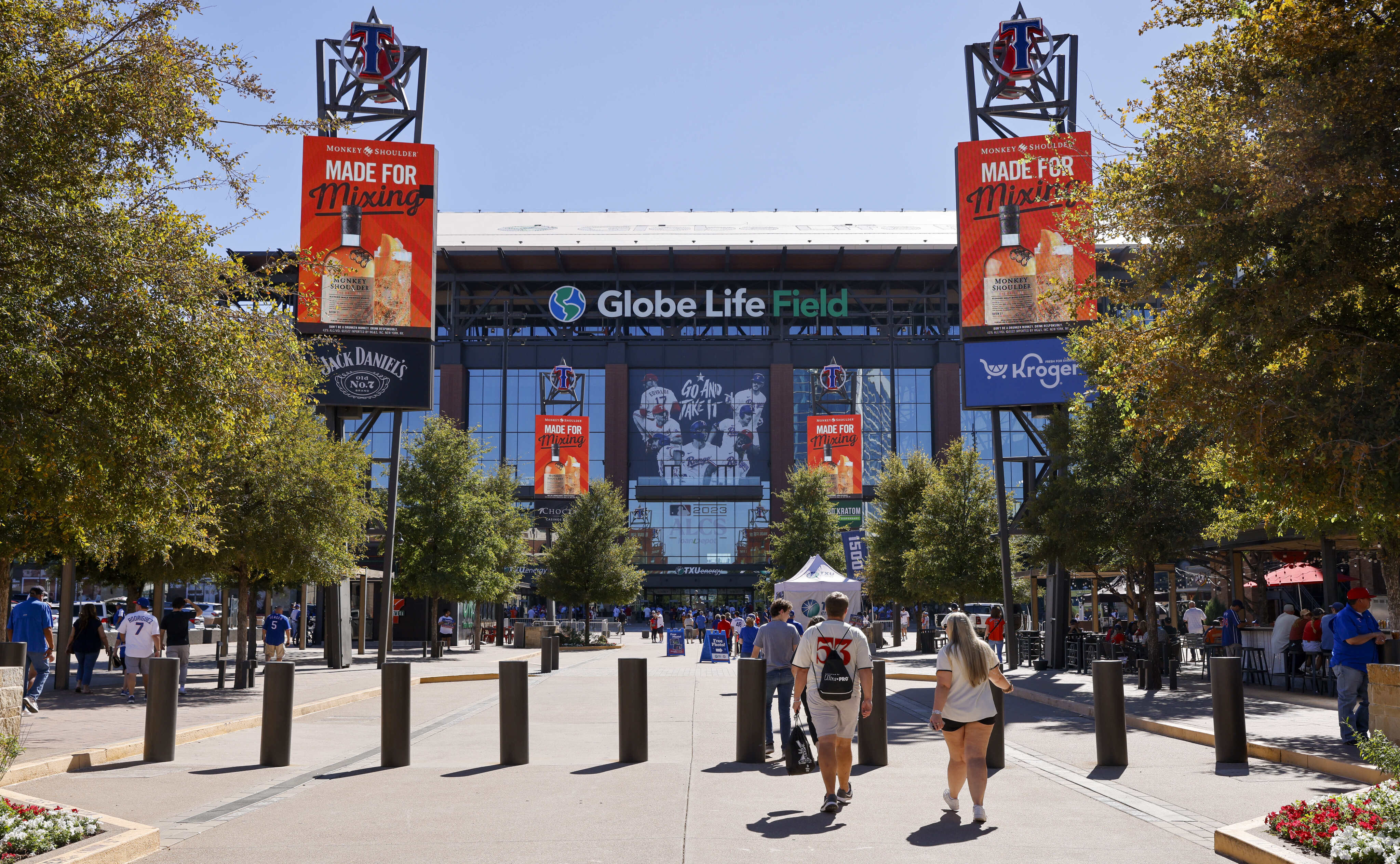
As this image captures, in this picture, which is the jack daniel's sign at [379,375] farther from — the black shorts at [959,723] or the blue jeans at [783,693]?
the black shorts at [959,723]

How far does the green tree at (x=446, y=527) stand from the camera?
38.9m

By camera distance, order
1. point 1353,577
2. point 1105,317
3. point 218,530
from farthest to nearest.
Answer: point 1353,577, point 218,530, point 1105,317

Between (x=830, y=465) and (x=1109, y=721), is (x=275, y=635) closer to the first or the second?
(x=1109, y=721)

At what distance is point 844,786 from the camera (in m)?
9.06

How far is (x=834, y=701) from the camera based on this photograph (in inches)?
356

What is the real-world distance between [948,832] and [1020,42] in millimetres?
25588

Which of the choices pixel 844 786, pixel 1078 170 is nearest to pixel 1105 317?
pixel 844 786

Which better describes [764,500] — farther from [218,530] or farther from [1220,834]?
[1220,834]

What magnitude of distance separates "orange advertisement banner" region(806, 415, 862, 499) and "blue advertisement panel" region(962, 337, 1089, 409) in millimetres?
34198

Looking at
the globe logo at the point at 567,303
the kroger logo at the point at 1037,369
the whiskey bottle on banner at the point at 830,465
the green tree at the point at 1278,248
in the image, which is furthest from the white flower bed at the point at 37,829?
the globe logo at the point at 567,303

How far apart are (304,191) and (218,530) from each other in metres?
10.7

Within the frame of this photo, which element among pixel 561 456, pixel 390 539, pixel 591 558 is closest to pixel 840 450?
pixel 561 456

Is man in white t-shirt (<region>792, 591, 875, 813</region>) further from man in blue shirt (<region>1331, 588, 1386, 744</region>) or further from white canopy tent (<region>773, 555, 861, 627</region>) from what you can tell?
white canopy tent (<region>773, 555, 861, 627</region>)

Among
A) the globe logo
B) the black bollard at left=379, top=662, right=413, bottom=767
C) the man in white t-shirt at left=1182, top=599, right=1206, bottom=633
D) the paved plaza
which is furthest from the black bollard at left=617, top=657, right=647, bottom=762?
the globe logo
